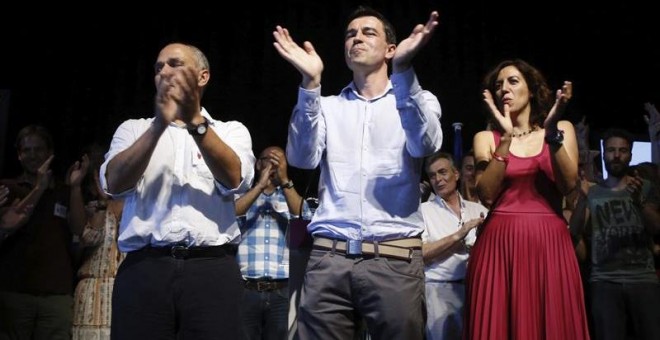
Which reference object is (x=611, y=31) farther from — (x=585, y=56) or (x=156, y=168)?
(x=156, y=168)

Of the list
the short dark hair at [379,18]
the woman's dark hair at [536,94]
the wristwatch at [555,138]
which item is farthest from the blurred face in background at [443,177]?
the short dark hair at [379,18]

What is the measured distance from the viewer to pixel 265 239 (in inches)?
183

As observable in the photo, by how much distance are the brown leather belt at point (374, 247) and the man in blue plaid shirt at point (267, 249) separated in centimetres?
184

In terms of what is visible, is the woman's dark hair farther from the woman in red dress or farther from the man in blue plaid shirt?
the man in blue plaid shirt

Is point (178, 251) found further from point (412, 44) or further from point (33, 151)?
point (33, 151)

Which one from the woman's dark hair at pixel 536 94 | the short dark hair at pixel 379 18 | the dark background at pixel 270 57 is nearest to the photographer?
the short dark hair at pixel 379 18

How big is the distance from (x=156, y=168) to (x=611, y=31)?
462cm

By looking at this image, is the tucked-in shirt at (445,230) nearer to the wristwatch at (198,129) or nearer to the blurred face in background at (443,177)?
the blurred face in background at (443,177)

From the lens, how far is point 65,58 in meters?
5.75

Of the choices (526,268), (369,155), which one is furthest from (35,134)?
(526,268)

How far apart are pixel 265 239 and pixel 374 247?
2223mm

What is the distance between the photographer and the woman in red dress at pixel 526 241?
2.83 meters

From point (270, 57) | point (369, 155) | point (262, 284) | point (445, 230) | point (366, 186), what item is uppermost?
point (270, 57)

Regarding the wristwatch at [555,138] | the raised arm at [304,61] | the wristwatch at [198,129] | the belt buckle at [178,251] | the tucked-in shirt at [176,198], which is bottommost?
the belt buckle at [178,251]
